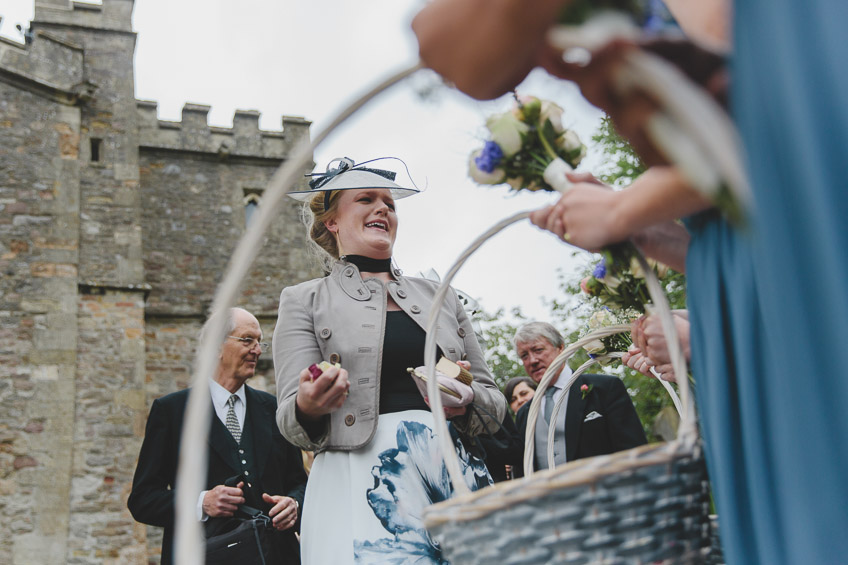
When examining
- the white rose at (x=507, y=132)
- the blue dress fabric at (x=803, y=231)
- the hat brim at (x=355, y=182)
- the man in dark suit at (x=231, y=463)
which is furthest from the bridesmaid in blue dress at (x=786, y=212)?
the man in dark suit at (x=231, y=463)

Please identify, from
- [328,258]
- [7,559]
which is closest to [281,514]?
[328,258]

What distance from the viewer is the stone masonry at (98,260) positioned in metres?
10.2

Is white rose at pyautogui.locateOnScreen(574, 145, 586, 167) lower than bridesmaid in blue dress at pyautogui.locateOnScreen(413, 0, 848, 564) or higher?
higher

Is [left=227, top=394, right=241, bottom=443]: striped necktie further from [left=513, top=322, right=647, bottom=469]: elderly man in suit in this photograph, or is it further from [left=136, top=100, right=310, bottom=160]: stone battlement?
[left=136, top=100, right=310, bottom=160]: stone battlement

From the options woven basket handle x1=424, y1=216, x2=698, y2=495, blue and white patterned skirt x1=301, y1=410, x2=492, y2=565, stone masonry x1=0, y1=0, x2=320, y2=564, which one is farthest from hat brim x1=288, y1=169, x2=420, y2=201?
stone masonry x1=0, y1=0, x2=320, y2=564

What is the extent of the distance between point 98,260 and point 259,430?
8.74 meters

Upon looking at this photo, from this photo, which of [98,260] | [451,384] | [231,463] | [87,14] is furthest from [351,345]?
[87,14]

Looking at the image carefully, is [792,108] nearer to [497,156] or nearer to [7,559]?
[497,156]

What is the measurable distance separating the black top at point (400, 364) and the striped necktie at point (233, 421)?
1.68 m

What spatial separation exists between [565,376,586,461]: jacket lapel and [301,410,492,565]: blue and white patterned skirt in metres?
1.86

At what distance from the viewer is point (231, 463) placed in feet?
12.6

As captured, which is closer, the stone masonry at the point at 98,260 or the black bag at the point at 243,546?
the black bag at the point at 243,546

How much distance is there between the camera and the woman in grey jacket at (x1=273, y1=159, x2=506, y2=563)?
232cm

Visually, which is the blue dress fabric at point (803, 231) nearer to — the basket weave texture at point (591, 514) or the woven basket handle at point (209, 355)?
the basket weave texture at point (591, 514)
